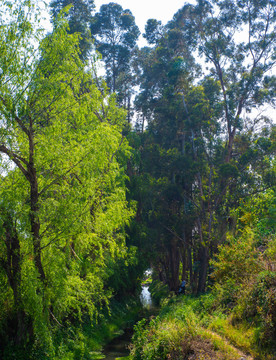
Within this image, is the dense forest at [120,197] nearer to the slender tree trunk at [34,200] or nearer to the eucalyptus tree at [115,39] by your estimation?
the slender tree trunk at [34,200]

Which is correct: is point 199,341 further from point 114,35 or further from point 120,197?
point 114,35

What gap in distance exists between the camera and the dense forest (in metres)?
9.25

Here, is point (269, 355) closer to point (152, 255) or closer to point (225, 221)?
point (225, 221)

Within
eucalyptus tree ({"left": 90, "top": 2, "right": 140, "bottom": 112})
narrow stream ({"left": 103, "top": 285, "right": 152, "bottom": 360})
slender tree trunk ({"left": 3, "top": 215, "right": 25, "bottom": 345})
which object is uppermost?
eucalyptus tree ({"left": 90, "top": 2, "right": 140, "bottom": 112})

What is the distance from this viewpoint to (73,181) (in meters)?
10.6

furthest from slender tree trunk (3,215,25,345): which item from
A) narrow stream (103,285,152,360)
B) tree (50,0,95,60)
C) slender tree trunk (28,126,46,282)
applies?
tree (50,0,95,60)

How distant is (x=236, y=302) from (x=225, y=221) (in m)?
11.4

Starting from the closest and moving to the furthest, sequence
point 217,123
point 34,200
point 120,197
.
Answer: point 34,200
point 120,197
point 217,123

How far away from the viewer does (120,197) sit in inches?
558

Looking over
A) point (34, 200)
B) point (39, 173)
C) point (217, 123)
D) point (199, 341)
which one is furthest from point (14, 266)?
point (217, 123)

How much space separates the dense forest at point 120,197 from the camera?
30.3ft

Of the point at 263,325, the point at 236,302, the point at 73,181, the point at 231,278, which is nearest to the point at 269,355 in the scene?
the point at 263,325

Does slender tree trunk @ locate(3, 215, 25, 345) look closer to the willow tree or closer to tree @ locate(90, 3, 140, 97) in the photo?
the willow tree

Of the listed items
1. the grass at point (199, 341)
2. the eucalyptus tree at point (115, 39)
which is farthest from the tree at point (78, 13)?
the grass at point (199, 341)
